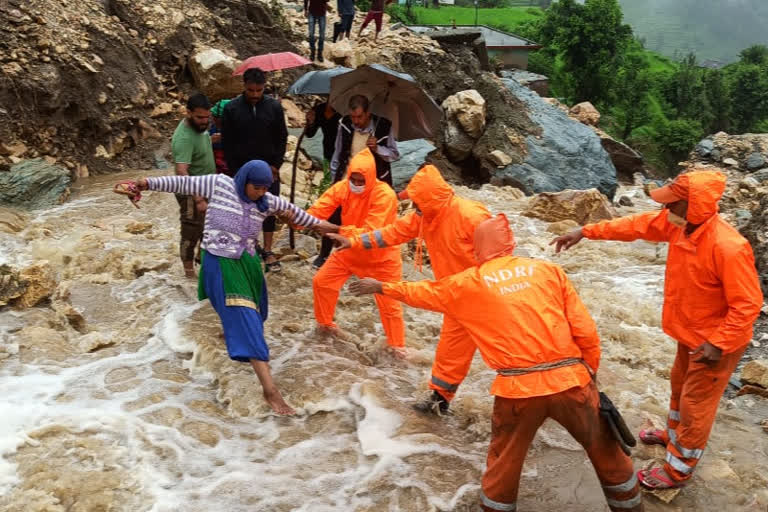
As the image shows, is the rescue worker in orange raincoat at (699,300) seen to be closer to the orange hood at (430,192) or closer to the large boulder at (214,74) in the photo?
the orange hood at (430,192)

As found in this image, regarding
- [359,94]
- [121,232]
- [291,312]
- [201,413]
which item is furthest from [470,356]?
[121,232]

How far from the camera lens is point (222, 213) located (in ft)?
12.0

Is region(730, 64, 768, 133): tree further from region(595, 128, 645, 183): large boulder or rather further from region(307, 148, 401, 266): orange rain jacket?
region(307, 148, 401, 266): orange rain jacket

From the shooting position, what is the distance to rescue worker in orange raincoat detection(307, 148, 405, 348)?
4520 millimetres

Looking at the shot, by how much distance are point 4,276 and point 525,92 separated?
40.4 feet

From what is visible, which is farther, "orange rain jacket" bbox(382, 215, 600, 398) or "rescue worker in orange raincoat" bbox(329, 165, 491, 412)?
"rescue worker in orange raincoat" bbox(329, 165, 491, 412)

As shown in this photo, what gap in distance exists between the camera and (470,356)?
374 cm

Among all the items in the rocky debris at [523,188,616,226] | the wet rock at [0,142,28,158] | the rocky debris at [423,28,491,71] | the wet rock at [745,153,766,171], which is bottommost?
the wet rock at [745,153,766,171]

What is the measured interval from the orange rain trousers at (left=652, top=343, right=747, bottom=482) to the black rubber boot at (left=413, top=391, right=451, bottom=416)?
1.30 meters

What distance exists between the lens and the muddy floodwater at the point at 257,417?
3.30 m

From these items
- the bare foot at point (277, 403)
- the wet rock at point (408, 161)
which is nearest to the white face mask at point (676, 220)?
the bare foot at point (277, 403)

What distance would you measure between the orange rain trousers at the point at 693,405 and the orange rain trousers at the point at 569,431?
61cm

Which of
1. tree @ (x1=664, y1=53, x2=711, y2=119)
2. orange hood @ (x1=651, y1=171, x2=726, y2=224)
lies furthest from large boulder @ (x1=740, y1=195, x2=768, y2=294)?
tree @ (x1=664, y1=53, x2=711, y2=119)

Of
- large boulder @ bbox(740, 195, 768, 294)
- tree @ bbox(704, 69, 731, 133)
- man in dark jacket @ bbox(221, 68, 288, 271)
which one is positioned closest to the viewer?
man in dark jacket @ bbox(221, 68, 288, 271)
